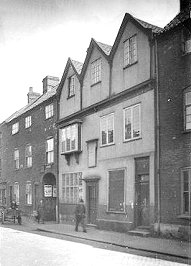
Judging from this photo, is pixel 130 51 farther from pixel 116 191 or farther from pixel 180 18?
pixel 116 191

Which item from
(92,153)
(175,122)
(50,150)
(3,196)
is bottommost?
(3,196)

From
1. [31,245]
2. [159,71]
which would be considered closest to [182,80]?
[159,71]

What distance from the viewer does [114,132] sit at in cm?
1695

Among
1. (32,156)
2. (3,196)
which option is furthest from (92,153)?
(3,196)

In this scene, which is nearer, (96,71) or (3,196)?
(96,71)

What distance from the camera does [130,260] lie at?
9.72 metres

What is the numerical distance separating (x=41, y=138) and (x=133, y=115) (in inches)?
445

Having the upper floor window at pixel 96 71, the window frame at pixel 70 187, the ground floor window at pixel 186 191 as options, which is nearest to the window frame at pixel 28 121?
the window frame at pixel 70 187

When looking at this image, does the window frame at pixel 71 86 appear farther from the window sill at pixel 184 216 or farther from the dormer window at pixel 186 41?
the window sill at pixel 184 216

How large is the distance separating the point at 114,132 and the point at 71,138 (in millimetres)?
4549

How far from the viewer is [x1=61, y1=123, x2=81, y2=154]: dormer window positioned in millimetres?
20109

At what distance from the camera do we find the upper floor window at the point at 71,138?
20.1 metres

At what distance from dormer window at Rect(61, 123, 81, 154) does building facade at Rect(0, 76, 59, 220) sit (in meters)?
1.67

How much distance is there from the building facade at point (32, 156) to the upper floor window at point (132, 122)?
819 cm
